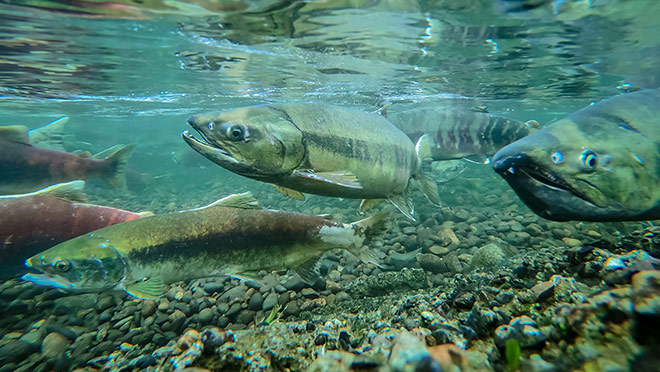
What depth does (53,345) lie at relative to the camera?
341 cm

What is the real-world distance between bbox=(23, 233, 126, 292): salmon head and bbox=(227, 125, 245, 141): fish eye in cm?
197

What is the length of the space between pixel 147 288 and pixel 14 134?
7.50 meters

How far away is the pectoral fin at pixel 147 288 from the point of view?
10.4 ft

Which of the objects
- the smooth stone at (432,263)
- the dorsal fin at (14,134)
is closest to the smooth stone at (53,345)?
the smooth stone at (432,263)

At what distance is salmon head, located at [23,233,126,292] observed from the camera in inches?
127

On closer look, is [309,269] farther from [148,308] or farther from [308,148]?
[148,308]

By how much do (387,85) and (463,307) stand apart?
1462cm

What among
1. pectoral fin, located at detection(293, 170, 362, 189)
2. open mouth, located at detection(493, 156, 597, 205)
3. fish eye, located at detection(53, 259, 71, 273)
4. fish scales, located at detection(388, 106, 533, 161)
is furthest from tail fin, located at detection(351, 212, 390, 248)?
fish scales, located at detection(388, 106, 533, 161)

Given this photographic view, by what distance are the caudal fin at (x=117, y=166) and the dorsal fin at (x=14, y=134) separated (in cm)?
187

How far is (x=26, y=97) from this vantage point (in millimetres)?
16656

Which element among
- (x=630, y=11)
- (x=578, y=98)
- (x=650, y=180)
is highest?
(x=630, y=11)

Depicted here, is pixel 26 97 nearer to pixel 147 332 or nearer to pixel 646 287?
pixel 147 332

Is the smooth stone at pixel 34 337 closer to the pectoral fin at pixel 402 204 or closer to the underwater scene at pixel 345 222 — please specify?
the underwater scene at pixel 345 222

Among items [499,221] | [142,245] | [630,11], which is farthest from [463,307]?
[630,11]
